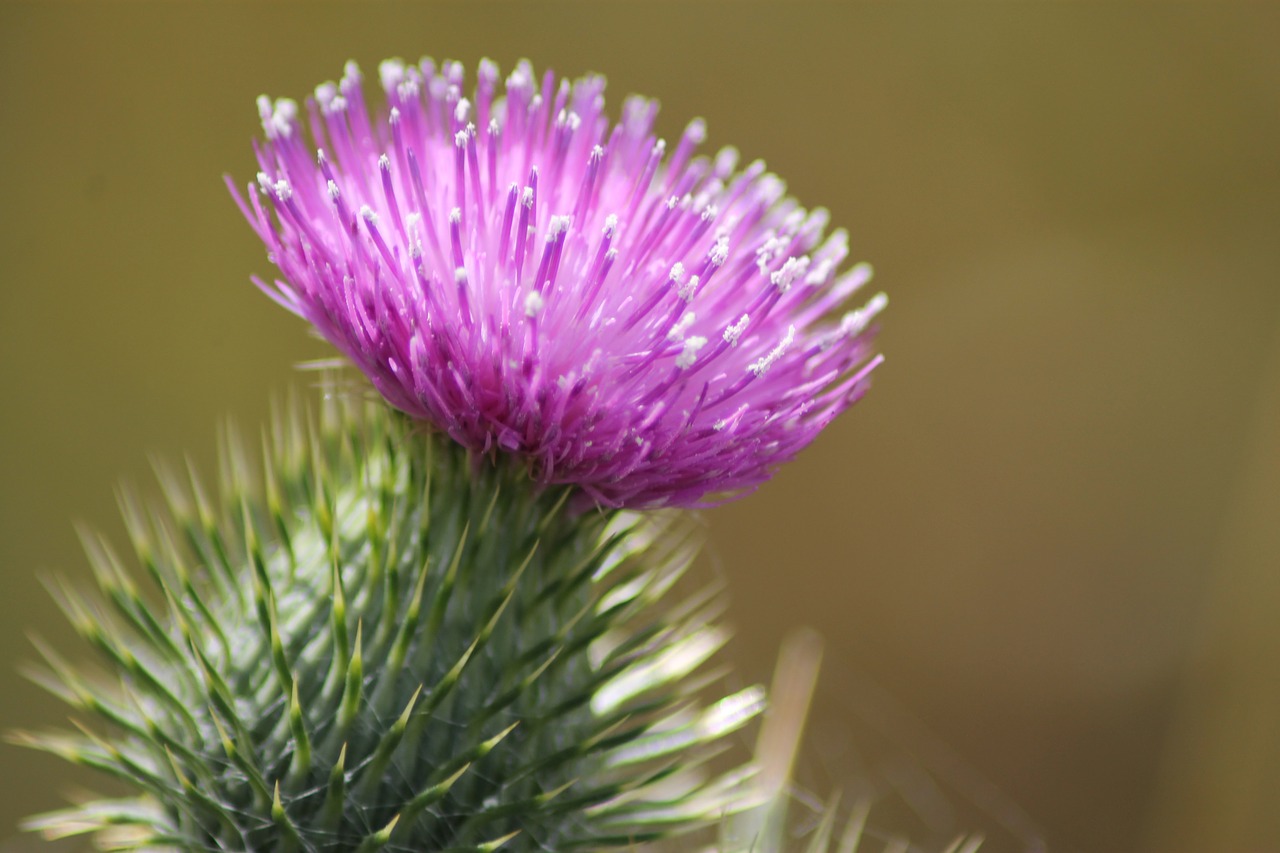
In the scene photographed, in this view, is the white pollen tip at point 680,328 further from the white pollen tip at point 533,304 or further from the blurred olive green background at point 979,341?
the blurred olive green background at point 979,341

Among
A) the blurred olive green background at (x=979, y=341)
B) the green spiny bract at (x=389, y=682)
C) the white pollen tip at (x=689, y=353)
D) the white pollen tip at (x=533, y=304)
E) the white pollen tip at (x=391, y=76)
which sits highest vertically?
the blurred olive green background at (x=979, y=341)

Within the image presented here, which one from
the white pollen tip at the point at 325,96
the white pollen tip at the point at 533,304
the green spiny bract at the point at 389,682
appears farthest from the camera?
the white pollen tip at the point at 325,96

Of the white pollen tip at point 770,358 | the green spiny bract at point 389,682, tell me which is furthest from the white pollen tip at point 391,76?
the white pollen tip at point 770,358

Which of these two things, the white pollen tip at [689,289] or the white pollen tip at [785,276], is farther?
the white pollen tip at [785,276]

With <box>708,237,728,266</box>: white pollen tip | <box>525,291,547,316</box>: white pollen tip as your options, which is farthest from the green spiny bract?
<box>708,237,728,266</box>: white pollen tip

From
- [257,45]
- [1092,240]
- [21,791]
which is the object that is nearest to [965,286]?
[1092,240]

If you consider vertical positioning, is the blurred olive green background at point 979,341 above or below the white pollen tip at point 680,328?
above

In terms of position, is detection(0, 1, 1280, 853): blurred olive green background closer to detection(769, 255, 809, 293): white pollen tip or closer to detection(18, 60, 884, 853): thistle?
detection(18, 60, 884, 853): thistle

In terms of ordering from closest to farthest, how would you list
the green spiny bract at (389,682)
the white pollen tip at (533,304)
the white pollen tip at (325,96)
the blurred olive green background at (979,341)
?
1. the white pollen tip at (533,304)
2. the green spiny bract at (389,682)
3. the white pollen tip at (325,96)
4. the blurred olive green background at (979,341)
